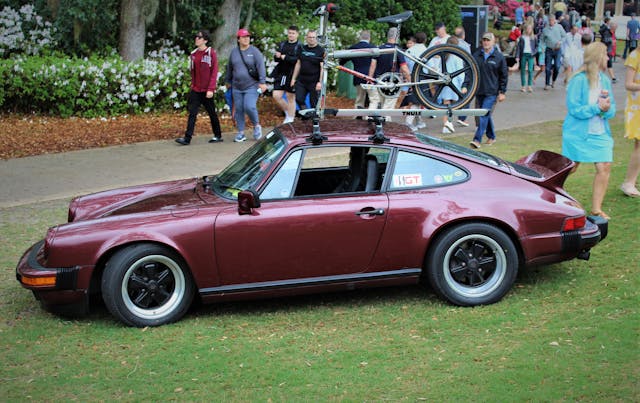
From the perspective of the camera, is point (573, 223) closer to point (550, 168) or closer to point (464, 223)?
point (550, 168)

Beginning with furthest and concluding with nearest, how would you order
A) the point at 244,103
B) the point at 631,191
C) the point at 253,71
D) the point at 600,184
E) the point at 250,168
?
the point at 244,103 → the point at 253,71 → the point at 631,191 → the point at 600,184 → the point at 250,168

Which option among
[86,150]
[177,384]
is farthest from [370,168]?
[86,150]

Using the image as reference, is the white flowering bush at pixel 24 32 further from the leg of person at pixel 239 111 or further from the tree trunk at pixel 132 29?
the leg of person at pixel 239 111

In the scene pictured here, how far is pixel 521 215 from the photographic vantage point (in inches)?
260

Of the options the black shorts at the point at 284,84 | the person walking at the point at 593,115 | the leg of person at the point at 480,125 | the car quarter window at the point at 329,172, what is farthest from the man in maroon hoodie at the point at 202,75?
the person walking at the point at 593,115

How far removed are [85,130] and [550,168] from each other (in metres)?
9.46

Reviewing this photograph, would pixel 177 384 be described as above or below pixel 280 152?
below

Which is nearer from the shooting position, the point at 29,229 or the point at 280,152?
the point at 280,152

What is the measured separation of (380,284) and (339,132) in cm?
128

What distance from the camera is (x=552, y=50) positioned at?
69.7 ft

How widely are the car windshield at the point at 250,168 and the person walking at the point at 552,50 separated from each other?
50.4ft

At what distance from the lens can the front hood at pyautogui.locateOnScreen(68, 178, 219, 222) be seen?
21.8 feet

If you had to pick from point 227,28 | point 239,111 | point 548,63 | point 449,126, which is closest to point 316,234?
point 239,111

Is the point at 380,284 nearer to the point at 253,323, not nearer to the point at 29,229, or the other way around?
the point at 253,323
